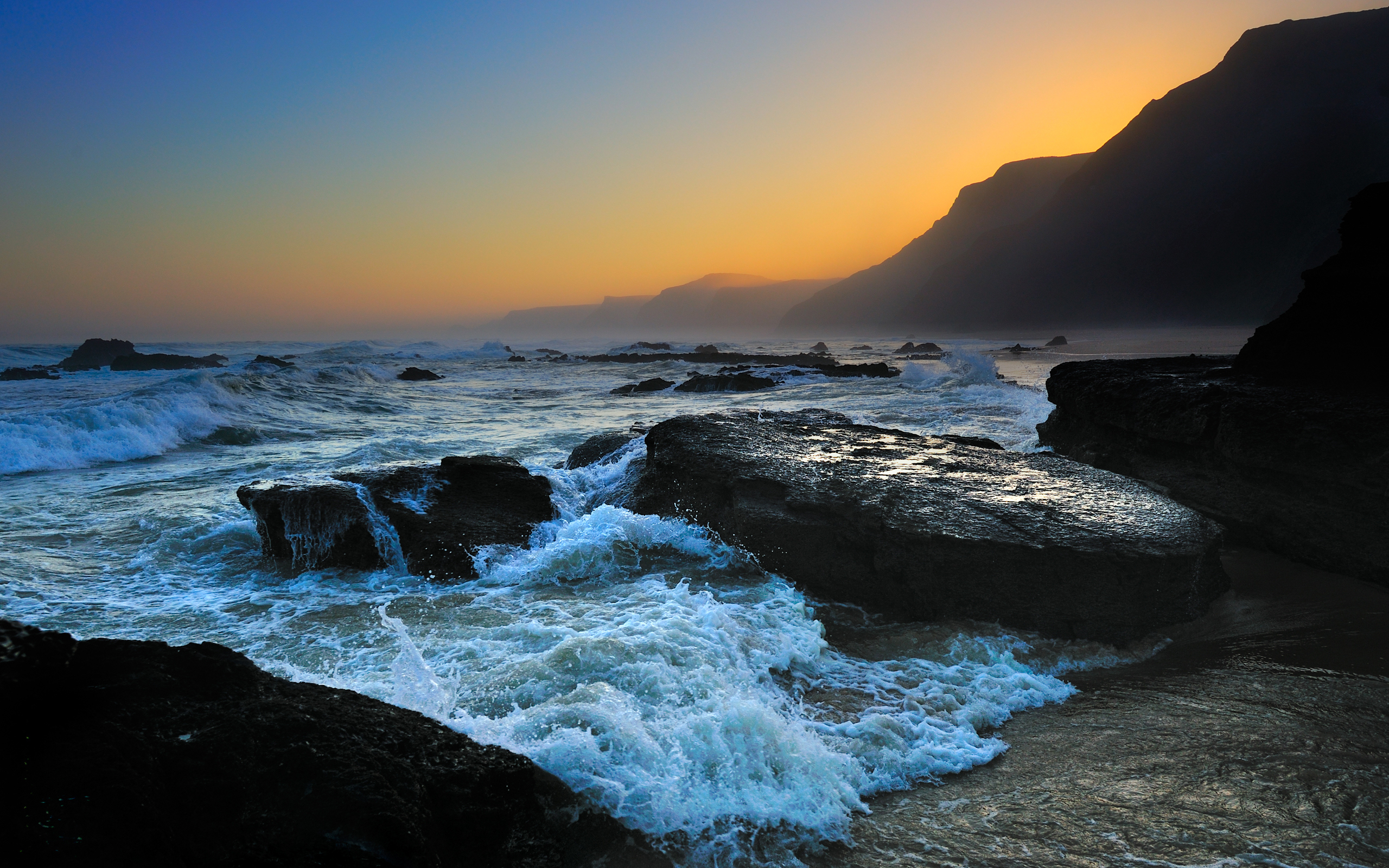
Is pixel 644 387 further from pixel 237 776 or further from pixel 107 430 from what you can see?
pixel 237 776

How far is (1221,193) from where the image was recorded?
2766 inches

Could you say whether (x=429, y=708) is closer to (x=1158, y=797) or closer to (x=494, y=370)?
(x=1158, y=797)

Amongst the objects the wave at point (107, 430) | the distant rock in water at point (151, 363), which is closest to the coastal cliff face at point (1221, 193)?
the wave at point (107, 430)

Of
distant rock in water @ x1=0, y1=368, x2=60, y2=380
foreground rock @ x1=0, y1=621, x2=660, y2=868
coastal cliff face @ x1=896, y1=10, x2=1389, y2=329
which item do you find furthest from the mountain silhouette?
foreground rock @ x1=0, y1=621, x2=660, y2=868

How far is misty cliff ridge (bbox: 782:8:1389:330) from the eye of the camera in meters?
61.1

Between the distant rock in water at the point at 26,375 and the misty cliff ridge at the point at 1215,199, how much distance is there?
82829 millimetres

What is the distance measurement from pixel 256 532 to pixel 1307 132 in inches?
3645

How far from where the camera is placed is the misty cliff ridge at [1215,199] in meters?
61.1

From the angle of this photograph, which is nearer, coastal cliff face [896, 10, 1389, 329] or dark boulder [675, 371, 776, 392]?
dark boulder [675, 371, 776, 392]

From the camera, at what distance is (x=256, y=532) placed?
5.59 meters

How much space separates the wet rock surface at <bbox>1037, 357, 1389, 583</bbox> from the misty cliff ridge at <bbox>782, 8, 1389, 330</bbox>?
2575 inches

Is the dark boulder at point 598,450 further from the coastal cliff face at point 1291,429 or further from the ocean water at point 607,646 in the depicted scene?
the coastal cliff face at point 1291,429

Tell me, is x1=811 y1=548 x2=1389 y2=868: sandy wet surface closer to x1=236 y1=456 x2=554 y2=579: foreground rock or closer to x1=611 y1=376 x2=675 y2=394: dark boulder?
x1=236 y1=456 x2=554 y2=579: foreground rock

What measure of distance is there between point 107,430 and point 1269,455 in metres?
14.9
